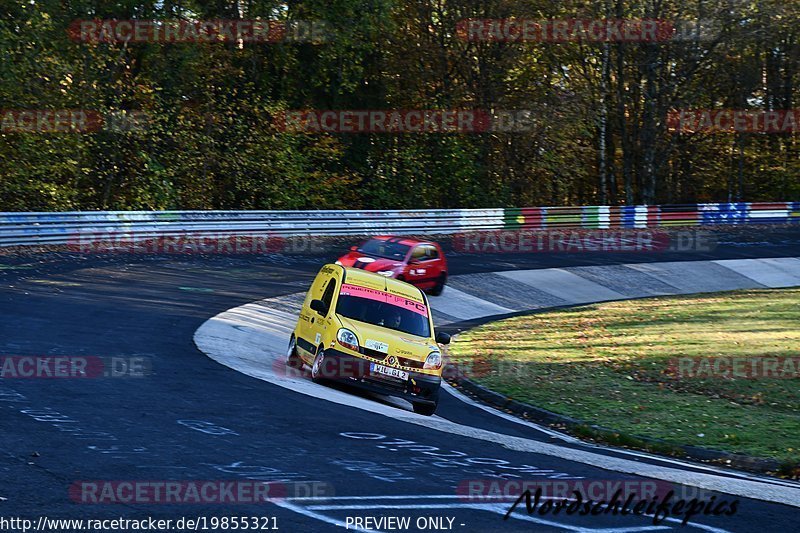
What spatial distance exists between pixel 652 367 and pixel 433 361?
21.3ft

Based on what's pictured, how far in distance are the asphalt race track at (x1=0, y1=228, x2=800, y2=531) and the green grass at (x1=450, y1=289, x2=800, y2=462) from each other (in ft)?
5.03

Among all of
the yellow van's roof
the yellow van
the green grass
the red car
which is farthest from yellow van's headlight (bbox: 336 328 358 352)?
the red car

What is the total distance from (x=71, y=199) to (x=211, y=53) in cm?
1055

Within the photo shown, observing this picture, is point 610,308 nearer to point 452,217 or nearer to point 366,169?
point 452,217

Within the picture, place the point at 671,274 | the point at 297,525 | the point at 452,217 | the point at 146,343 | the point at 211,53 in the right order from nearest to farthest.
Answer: the point at 297,525 < the point at 146,343 < the point at 671,274 < the point at 452,217 < the point at 211,53

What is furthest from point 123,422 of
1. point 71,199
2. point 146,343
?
point 71,199

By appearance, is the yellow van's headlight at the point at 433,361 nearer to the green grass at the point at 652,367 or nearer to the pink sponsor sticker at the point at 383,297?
the pink sponsor sticker at the point at 383,297

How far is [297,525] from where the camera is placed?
714 centimetres

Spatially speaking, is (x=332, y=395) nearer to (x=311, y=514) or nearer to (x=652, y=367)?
(x=311, y=514)

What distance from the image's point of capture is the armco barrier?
28.1 metres

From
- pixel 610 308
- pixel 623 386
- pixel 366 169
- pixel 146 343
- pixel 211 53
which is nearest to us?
pixel 146 343

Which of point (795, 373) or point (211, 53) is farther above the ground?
point (211, 53)

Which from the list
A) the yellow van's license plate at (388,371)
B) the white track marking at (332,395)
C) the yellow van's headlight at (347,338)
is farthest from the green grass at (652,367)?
the yellow van's headlight at (347,338)

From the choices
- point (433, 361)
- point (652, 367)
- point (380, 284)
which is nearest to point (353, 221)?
point (652, 367)
